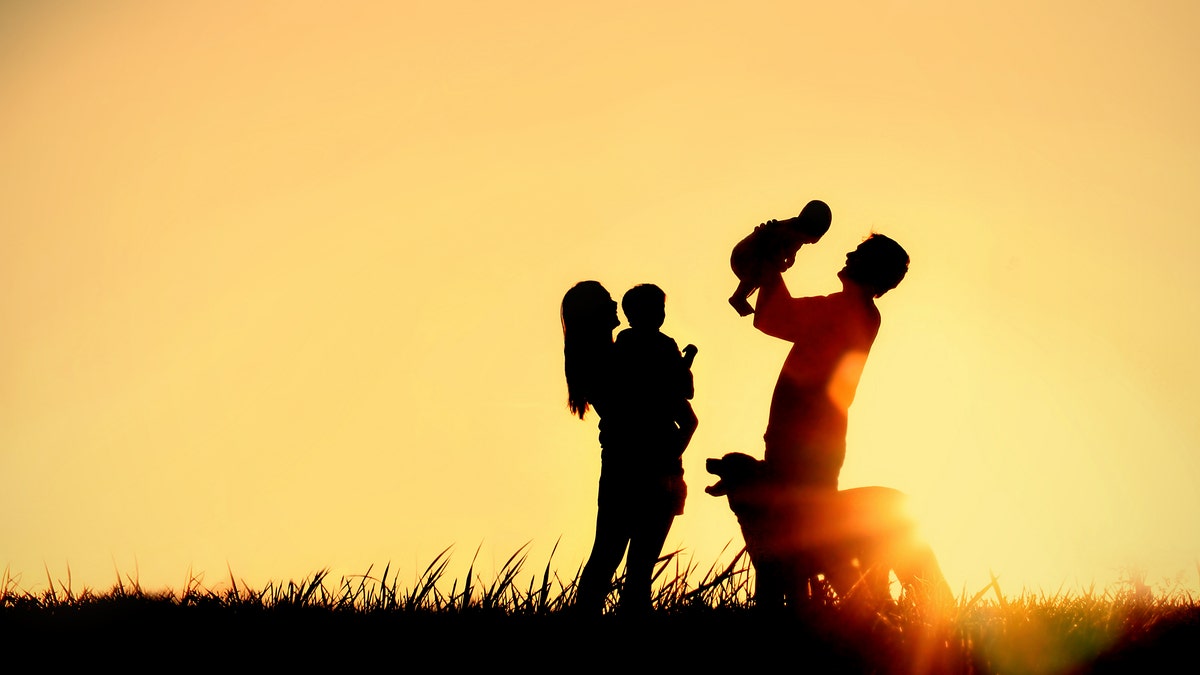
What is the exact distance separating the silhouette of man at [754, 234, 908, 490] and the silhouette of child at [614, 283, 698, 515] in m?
0.45

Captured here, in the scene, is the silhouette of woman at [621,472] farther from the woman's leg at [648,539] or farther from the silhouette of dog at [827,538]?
the silhouette of dog at [827,538]

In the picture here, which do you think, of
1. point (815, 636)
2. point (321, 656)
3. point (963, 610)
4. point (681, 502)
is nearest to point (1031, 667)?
point (963, 610)

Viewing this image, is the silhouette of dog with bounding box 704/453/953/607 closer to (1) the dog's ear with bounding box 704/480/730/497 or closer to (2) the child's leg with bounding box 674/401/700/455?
(1) the dog's ear with bounding box 704/480/730/497

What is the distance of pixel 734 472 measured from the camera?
4.87 meters

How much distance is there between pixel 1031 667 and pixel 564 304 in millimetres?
2720

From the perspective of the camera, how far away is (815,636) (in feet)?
12.8

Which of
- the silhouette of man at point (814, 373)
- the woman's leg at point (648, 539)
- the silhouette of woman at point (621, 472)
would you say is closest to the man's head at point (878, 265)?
the silhouette of man at point (814, 373)

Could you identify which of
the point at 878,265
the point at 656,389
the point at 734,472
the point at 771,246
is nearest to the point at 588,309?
the point at 656,389

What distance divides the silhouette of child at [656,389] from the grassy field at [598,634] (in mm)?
524

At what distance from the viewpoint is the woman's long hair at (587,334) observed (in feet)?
17.7

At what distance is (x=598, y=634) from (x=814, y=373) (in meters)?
1.76

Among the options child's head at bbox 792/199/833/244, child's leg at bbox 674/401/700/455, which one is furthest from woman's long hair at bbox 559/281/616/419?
child's head at bbox 792/199/833/244

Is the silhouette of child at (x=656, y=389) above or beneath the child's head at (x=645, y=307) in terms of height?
beneath

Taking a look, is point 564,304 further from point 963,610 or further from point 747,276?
point 963,610
